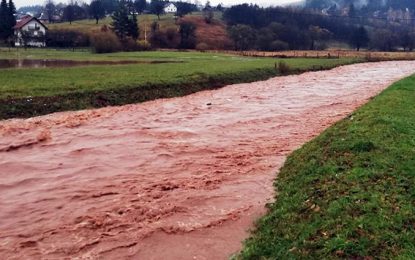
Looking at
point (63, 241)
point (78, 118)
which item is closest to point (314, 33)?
point (78, 118)

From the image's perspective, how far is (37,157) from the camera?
49.1 feet

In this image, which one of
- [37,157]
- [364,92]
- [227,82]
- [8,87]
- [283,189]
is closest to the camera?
[283,189]

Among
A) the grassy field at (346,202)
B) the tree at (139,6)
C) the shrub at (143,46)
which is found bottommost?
the grassy field at (346,202)

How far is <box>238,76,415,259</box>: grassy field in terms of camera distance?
285 inches

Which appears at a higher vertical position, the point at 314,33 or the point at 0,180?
the point at 314,33

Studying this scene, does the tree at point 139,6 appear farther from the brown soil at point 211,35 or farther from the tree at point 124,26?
the tree at point 124,26

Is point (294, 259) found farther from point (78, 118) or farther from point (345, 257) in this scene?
point (78, 118)

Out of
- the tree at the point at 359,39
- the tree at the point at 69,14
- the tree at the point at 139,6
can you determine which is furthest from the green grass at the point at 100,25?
the tree at the point at 359,39

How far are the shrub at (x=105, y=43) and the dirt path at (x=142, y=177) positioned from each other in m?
65.2

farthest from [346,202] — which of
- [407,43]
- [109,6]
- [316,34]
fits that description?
[109,6]

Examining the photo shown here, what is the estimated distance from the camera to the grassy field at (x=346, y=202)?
7230 mm

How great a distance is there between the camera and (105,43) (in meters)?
86.9

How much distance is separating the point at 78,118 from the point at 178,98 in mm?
9043

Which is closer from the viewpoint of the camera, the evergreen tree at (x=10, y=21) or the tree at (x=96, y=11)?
the evergreen tree at (x=10, y=21)
